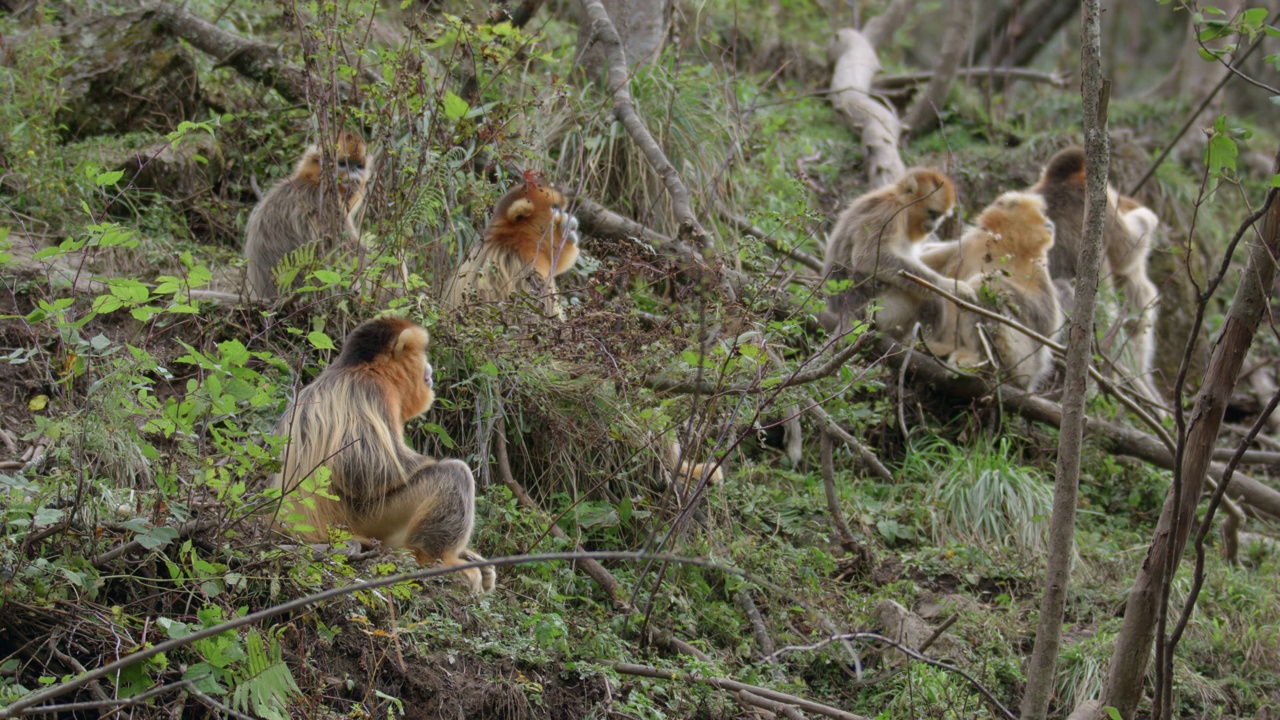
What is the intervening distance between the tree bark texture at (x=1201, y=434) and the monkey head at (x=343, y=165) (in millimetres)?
3971

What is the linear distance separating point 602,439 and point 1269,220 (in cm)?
291

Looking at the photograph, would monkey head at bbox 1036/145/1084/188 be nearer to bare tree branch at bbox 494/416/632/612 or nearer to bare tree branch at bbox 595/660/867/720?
bare tree branch at bbox 494/416/632/612

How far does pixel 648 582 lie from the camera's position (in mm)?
4879

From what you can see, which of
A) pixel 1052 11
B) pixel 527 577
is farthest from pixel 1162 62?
pixel 527 577

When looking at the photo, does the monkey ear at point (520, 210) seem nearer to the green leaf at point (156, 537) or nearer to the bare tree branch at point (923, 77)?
the green leaf at point (156, 537)

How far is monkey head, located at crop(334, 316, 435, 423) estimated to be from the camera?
4422 millimetres

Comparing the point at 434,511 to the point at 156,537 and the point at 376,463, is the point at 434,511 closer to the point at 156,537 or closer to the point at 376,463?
the point at 376,463

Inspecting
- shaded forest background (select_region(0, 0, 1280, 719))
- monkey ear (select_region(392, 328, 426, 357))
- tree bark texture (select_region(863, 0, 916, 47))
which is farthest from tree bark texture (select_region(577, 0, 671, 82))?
tree bark texture (select_region(863, 0, 916, 47))

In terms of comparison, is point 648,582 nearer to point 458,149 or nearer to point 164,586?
point 164,586

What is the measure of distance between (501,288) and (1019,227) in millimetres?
3937

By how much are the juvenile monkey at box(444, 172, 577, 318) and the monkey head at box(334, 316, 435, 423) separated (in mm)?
1407

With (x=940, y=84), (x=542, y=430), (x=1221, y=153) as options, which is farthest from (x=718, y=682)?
(x=940, y=84)

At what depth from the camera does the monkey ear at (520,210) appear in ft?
19.8

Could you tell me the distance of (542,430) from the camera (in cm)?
541
